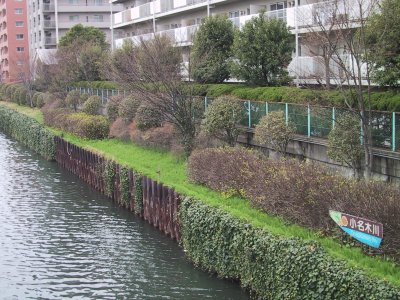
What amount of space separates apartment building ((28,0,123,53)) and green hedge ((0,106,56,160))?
30.4 m

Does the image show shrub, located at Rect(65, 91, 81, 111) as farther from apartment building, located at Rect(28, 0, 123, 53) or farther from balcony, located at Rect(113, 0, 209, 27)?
apartment building, located at Rect(28, 0, 123, 53)

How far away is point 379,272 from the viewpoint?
1027cm

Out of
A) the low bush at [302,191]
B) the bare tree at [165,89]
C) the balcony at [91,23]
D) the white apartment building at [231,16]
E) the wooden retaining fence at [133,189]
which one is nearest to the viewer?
the low bush at [302,191]

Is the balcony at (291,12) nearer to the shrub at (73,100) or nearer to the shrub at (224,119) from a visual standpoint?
the shrub at (224,119)

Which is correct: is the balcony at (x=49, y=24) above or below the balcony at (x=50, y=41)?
above

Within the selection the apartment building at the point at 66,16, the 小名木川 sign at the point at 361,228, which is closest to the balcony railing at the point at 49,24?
the apartment building at the point at 66,16

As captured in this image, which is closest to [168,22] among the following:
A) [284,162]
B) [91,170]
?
[91,170]

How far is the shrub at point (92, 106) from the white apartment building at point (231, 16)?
16.8ft

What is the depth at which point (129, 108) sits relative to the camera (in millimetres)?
30516

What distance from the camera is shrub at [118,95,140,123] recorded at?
3025 centimetres

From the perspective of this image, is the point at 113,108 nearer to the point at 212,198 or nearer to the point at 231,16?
the point at 231,16

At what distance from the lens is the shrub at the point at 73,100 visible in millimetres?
43906

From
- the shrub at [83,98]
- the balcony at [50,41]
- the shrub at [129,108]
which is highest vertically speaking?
the balcony at [50,41]

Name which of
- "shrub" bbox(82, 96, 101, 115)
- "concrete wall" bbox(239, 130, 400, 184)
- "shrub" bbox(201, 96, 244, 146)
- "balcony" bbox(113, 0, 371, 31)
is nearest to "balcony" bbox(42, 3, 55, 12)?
"balcony" bbox(113, 0, 371, 31)
